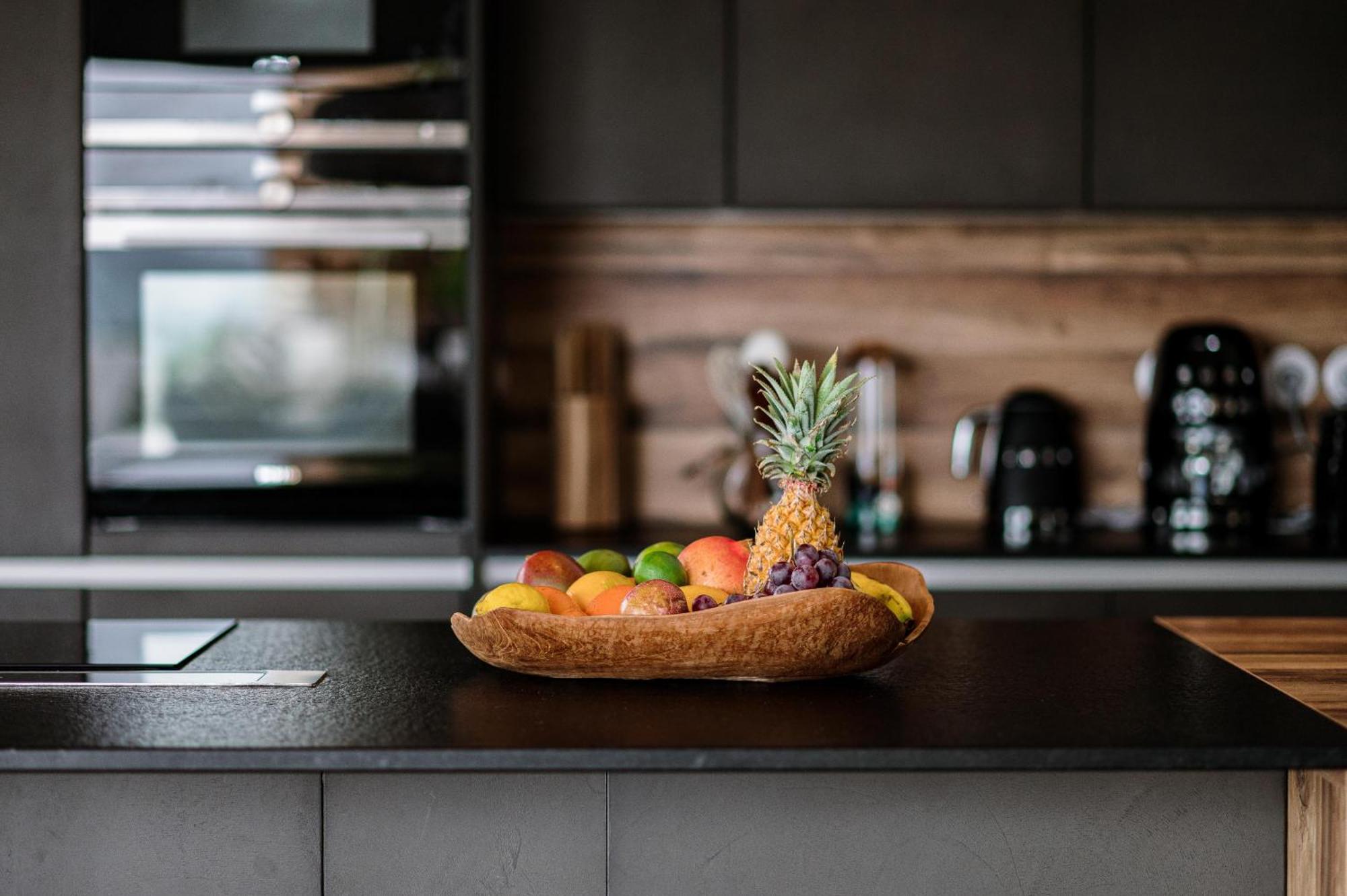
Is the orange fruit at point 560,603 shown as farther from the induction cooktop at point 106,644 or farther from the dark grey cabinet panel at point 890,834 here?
the induction cooktop at point 106,644

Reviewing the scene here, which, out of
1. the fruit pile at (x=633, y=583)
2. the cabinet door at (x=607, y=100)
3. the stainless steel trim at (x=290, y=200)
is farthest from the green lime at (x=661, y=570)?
the cabinet door at (x=607, y=100)

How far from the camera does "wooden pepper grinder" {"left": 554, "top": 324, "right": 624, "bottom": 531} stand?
2691 mm

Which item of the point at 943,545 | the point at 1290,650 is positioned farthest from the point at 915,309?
the point at 1290,650

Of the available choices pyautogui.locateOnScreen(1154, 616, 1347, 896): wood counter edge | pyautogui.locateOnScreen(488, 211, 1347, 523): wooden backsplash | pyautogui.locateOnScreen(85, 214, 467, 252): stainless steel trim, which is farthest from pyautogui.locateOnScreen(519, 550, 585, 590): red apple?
pyautogui.locateOnScreen(488, 211, 1347, 523): wooden backsplash

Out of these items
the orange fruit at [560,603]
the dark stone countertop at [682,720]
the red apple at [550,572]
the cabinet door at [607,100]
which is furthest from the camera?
the cabinet door at [607,100]

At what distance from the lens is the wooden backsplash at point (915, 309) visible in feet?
9.59

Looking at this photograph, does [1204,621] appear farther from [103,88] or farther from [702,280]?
[103,88]

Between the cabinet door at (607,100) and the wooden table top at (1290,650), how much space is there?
1.39 m

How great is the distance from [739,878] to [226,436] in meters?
1.61

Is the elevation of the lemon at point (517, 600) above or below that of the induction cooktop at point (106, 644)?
above

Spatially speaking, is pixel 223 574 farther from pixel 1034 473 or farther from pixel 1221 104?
pixel 1221 104

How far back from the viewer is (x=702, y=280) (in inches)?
115

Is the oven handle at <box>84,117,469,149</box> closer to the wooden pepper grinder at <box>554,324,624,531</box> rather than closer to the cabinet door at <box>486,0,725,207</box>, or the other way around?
the cabinet door at <box>486,0,725,207</box>

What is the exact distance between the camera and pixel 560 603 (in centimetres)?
124
